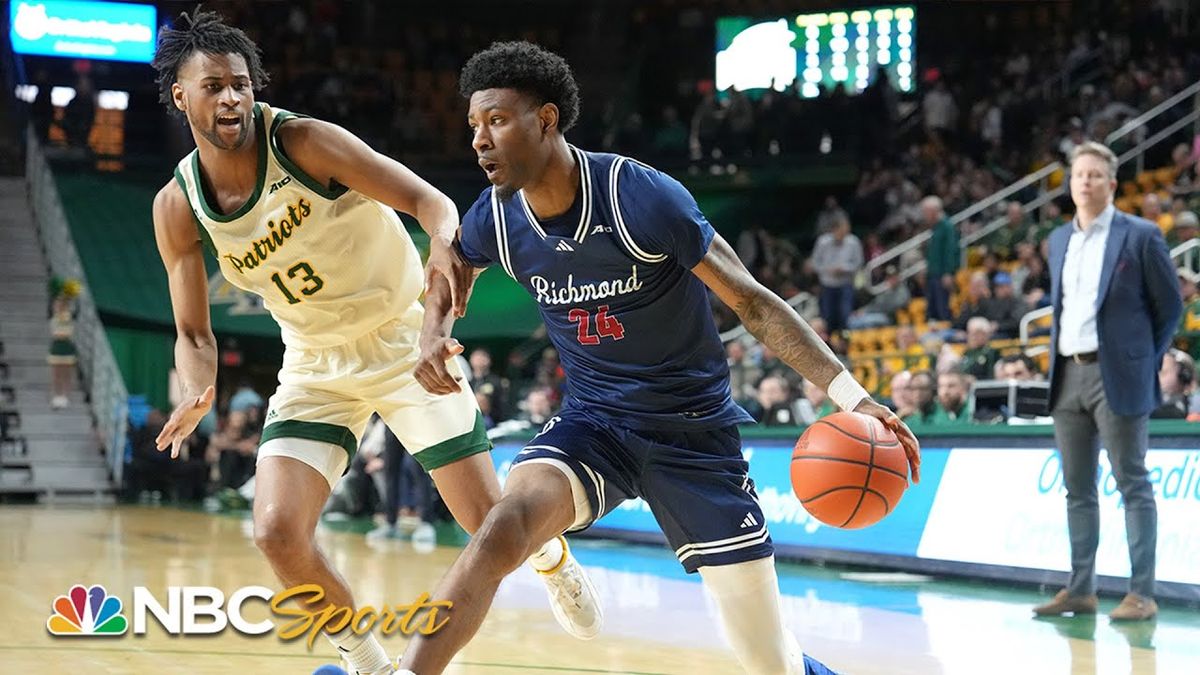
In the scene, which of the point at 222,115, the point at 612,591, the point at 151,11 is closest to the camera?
the point at 222,115

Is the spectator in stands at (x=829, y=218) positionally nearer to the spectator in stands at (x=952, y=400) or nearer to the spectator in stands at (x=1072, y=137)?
the spectator in stands at (x=1072, y=137)

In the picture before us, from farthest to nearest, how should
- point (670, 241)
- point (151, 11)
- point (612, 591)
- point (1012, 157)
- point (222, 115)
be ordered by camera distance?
point (151, 11) → point (1012, 157) → point (612, 591) → point (222, 115) → point (670, 241)

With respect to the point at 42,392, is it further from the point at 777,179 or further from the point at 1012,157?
the point at 1012,157

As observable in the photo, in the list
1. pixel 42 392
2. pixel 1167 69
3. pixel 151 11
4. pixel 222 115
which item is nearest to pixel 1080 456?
pixel 222 115

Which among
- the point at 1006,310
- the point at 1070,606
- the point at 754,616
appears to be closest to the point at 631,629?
the point at 1070,606

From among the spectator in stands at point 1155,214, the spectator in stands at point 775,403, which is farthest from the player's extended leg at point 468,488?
the spectator in stands at point 1155,214

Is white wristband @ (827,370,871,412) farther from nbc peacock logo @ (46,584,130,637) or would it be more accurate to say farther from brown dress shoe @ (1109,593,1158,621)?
nbc peacock logo @ (46,584,130,637)

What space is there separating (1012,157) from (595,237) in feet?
52.8

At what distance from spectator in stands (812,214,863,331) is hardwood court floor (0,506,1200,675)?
6.71 metres

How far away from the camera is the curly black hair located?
4.01m

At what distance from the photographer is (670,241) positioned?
402cm

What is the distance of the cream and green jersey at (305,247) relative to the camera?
4883mm

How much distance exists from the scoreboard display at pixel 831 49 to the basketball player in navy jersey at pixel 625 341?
19.3 m

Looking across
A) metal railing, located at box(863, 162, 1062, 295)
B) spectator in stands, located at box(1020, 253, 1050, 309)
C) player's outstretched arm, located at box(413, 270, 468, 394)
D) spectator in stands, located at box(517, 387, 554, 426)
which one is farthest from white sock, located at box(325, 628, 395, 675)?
metal railing, located at box(863, 162, 1062, 295)
